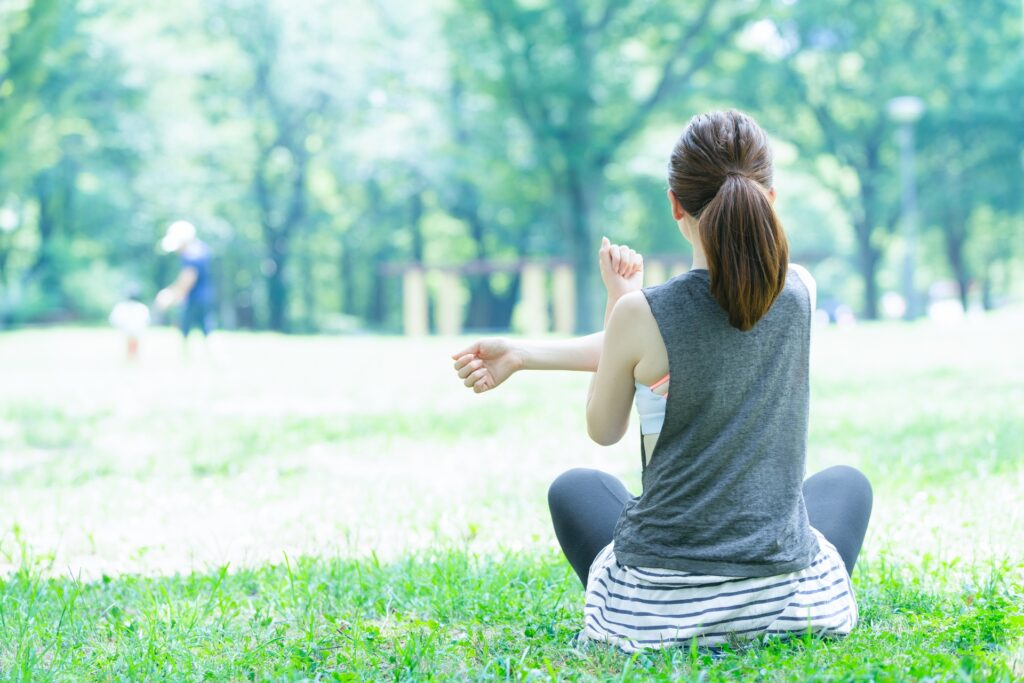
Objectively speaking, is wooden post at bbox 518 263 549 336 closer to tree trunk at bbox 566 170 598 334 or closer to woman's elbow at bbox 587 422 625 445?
tree trunk at bbox 566 170 598 334

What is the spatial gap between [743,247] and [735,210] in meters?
0.08

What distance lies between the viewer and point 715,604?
101 inches

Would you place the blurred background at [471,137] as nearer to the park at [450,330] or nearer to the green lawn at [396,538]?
the park at [450,330]

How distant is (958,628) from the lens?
9.17 ft

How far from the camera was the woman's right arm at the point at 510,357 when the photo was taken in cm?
285

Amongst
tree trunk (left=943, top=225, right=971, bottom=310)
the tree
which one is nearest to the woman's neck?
the tree

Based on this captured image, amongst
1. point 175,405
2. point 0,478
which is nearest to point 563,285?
point 175,405

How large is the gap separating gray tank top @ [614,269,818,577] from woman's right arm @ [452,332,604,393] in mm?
407

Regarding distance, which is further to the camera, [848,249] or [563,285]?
[848,249]

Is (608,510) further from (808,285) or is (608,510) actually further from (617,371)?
(808,285)

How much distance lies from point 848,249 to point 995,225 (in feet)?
42.9

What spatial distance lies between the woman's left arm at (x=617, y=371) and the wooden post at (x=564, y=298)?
77.2ft

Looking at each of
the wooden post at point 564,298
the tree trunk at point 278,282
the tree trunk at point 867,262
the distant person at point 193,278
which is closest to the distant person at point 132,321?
the distant person at point 193,278

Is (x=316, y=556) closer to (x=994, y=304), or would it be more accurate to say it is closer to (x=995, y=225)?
(x=995, y=225)
